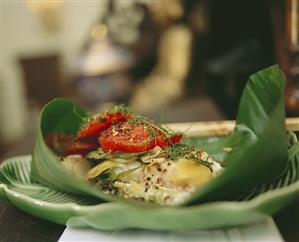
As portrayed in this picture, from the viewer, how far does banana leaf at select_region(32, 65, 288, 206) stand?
88 cm

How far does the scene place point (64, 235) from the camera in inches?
36.1

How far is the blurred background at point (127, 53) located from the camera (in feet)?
10.5

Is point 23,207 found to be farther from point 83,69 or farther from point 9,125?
point 9,125

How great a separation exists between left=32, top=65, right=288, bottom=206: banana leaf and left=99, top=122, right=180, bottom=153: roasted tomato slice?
0.13m

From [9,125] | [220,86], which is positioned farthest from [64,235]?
[9,125]

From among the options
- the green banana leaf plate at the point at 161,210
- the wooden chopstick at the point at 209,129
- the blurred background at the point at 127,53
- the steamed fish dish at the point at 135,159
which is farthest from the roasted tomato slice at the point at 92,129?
the blurred background at the point at 127,53

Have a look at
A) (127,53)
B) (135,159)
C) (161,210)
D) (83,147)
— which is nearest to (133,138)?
(135,159)

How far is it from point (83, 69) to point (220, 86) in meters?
1.37

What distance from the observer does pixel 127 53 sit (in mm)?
4266

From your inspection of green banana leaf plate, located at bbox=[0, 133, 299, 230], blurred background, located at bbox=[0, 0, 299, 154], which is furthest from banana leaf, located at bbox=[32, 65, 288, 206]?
blurred background, located at bbox=[0, 0, 299, 154]

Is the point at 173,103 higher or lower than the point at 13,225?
lower

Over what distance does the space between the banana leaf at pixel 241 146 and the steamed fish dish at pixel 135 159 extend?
6 cm

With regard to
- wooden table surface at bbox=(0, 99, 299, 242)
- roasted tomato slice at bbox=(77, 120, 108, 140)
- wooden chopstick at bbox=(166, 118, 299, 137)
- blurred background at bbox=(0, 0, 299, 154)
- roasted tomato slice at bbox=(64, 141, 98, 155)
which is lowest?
blurred background at bbox=(0, 0, 299, 154)

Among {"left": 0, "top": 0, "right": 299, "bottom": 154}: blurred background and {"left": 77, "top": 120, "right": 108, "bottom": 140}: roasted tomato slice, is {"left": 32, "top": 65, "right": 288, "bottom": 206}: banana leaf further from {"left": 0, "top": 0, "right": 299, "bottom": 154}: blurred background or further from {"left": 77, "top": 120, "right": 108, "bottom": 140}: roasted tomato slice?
{"left": 0, "top": 0, "right": 299, "bottom": 154}: blurred background
